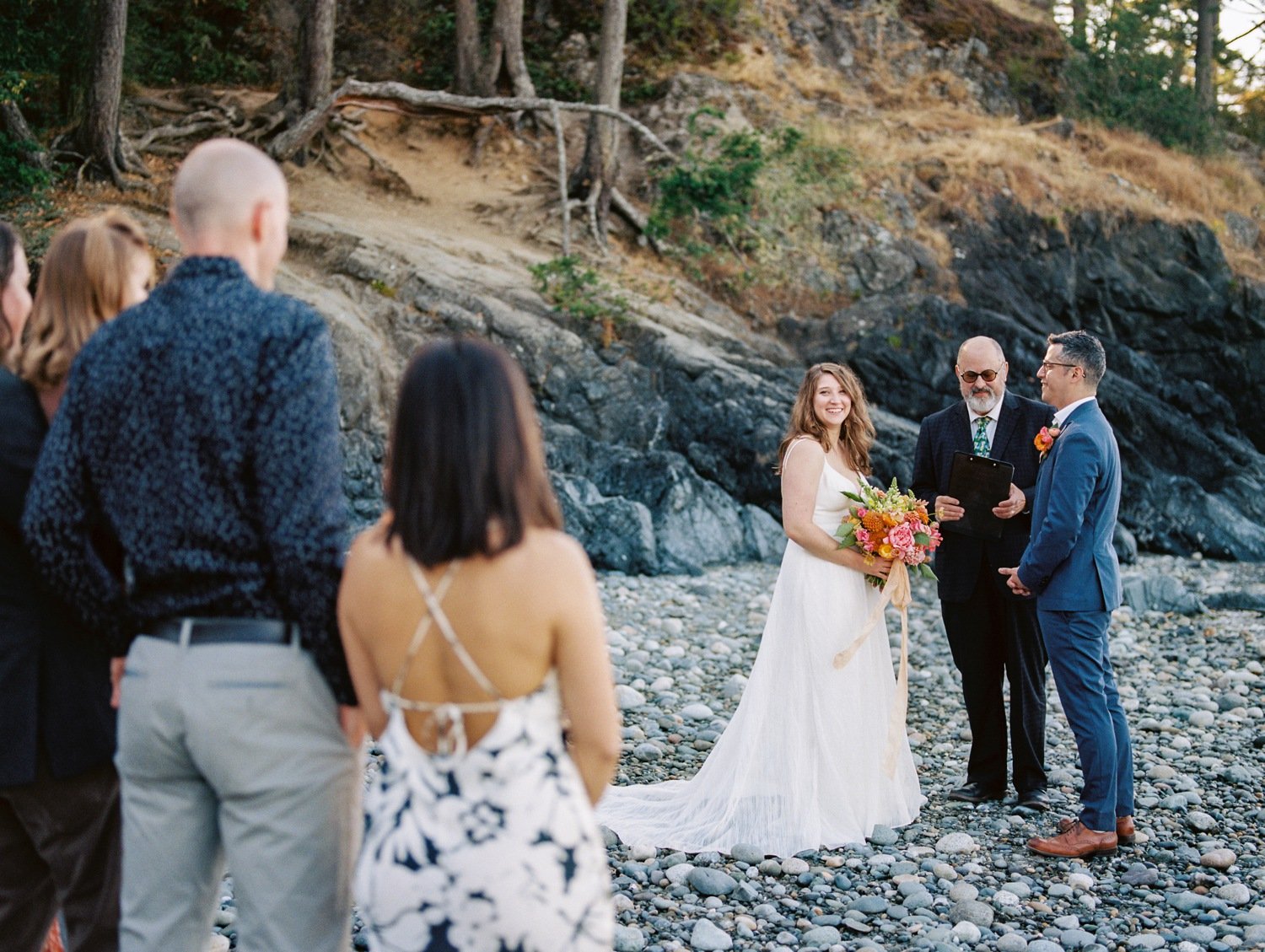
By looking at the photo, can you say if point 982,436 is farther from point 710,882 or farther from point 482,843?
point 482,843

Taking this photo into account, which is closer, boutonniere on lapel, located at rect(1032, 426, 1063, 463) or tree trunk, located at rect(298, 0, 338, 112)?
boutonniere on lapel, located at rect(1032, 426, 1063, 463)

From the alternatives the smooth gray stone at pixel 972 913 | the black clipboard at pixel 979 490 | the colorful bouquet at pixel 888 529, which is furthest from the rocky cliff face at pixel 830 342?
the smooth gray stone at pixel 972 913

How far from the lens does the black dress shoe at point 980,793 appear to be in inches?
256

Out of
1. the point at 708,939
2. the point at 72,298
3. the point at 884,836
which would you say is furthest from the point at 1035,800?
the point at 72,298

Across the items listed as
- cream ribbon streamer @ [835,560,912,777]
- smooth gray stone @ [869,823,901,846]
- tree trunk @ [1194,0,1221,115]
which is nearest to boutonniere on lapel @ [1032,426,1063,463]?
cream ribbon streamer @ [835,560,912,777]

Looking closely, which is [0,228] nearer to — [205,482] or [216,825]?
[205,482]

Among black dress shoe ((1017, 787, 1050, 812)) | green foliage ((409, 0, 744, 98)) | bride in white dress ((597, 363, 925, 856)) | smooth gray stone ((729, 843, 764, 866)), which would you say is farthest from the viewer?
green foliage ((409, 0, 744, 98))

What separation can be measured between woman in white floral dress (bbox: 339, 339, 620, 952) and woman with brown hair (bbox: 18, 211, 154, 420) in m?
1.19

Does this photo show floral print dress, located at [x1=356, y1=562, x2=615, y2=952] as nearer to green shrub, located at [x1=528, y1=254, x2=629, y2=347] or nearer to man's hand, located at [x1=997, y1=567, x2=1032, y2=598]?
man's hand, located at [x1=997, y1=567, x2=1032, y2=598]

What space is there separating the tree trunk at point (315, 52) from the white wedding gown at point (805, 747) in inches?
607

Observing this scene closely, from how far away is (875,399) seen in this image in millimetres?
19203

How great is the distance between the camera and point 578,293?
17.0 m

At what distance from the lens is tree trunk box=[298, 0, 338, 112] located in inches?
727

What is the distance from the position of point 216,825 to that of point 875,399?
680 inches
